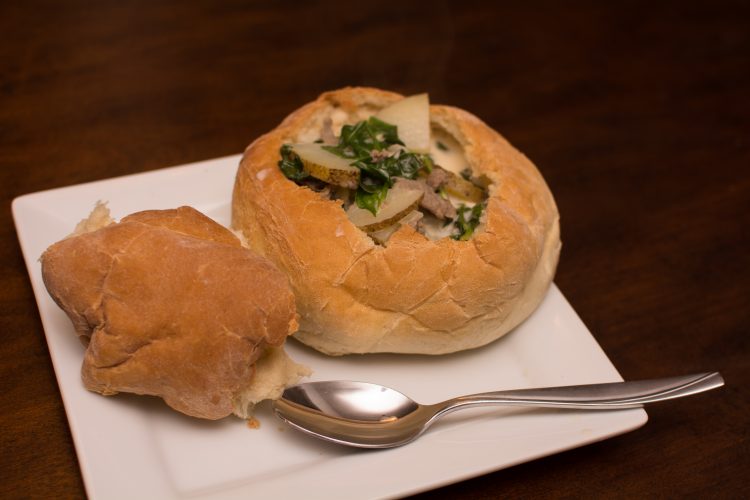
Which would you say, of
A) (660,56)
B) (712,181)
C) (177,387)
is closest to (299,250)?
→ (177,387)

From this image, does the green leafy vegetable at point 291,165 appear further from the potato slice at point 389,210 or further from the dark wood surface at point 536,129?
the dark wood surface at point 536,129

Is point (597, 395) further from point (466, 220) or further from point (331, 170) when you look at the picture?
point (331, 170)

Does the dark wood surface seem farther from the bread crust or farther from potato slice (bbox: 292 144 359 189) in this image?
potato slice (bbox: 292 144 359 189)

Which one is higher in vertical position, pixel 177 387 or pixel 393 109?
pixel 393 109

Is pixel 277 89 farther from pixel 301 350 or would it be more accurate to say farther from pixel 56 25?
pixel 301 350

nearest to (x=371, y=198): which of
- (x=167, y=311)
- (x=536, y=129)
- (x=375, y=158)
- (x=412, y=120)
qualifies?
(x=375, y=158)

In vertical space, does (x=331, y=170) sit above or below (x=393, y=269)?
above

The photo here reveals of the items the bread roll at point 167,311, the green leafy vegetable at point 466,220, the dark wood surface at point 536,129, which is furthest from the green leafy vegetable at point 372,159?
the dark wood surface at point 536,129

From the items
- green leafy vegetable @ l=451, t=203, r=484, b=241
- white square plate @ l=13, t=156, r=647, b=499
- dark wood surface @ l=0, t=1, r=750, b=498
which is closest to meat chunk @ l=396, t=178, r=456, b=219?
green leafy vegetable @ l=451, t=203, r=484, b=241
